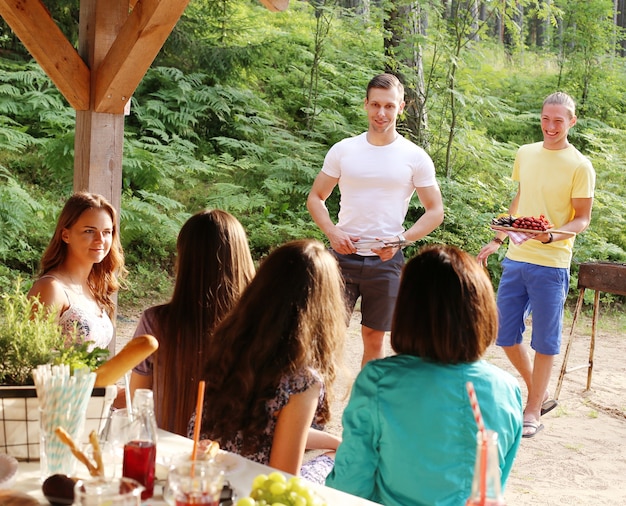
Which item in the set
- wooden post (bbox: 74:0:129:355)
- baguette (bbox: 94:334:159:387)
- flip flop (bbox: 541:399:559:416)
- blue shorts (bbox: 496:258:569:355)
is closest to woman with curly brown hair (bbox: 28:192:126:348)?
wooden post (bbox: 74:0:129:355)

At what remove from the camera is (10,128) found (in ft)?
29.1

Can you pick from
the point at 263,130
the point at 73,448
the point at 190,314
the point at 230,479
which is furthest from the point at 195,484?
the point at 263,130

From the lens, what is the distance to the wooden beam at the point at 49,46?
12.6 feet

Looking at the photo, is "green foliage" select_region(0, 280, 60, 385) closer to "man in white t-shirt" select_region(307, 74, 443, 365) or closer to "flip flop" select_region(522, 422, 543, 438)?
"man in white t-shirt" select_region(307, 74, 443, 365)

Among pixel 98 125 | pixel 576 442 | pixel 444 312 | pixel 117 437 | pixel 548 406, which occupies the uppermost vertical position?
pixel 98 125

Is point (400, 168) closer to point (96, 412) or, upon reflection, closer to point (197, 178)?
point (96, 412)

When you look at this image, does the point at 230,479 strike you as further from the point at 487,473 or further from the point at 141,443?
the point at 487,473

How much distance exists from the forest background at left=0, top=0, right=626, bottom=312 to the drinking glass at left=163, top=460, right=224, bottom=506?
6673 mm

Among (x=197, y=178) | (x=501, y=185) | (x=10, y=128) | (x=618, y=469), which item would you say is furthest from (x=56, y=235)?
(x=501, y=185)

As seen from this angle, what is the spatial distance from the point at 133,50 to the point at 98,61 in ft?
1.17

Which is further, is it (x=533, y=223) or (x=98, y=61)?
(x=533, y=223)

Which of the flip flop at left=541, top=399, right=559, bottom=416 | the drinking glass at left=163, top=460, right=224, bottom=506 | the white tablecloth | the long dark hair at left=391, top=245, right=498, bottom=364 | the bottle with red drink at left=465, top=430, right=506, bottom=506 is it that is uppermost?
the long dark hair at left=391, top=245, right=498, bottom=364

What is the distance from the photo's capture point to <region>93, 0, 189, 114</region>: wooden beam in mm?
3715

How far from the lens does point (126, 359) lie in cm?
174
